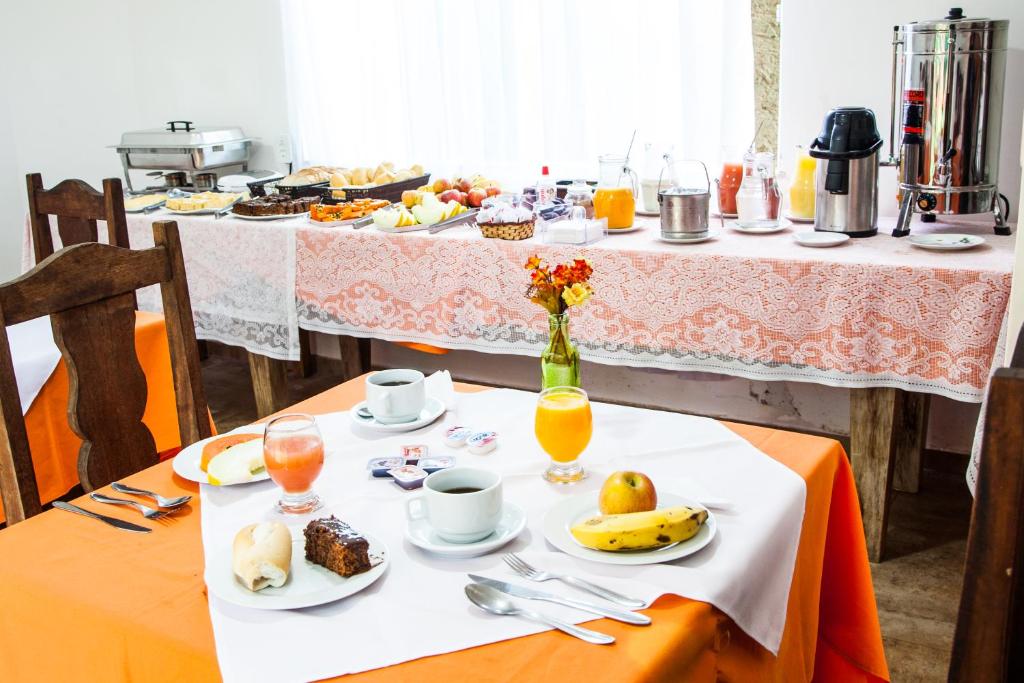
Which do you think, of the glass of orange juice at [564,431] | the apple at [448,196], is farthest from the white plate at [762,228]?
the glass of orange juice at [564,431]

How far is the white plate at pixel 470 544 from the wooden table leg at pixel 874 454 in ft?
4.61

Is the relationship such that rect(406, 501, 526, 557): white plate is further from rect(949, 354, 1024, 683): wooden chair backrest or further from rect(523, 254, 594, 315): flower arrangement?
rect(949, 354, 1024, 683): wooden chair backrest

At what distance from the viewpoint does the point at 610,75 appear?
10.1 ft

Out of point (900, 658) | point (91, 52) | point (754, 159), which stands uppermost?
point (91, 52)

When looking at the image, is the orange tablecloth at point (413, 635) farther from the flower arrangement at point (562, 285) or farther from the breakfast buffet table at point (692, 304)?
the breakfast buffet table at point (692, 304)

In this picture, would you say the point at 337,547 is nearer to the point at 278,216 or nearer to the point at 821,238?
the point at 821,238

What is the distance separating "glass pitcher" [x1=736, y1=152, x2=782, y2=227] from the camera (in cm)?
259

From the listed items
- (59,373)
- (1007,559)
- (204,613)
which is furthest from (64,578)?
(59,373)

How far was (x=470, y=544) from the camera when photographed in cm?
98

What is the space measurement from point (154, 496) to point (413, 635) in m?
0.47

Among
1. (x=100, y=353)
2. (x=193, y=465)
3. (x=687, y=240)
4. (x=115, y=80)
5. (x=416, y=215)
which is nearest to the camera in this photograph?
(x=193, y=465)

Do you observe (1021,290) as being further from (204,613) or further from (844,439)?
(204,613)

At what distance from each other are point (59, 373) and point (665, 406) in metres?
1.85

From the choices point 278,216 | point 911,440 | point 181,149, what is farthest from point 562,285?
point 181,149
